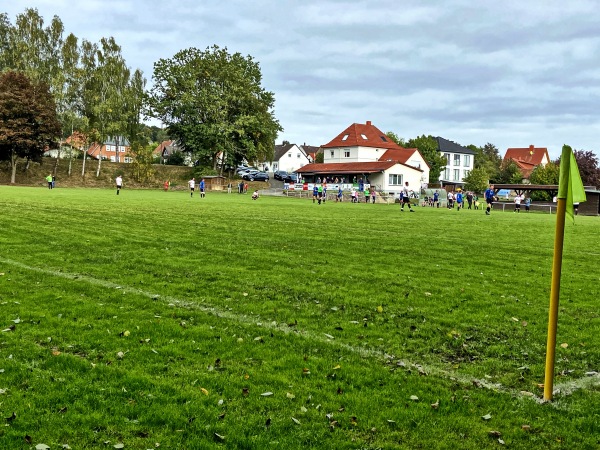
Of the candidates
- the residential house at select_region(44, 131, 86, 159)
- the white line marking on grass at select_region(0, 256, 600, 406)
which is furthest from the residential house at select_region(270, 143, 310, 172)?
the white line marking on grass at select_region(0, 256, 600, 406)

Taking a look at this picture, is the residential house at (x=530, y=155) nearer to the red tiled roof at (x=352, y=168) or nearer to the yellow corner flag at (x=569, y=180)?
the red tiled roof at (x=352, y=168)

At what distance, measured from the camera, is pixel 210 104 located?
6731 cm

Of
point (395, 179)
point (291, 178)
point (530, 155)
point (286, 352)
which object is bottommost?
point (286, 352)

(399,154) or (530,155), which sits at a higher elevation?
(530,155)

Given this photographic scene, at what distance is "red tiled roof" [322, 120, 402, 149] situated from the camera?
87188mm

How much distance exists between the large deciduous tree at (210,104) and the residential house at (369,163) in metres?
11.9

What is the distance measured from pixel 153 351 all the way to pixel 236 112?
6790 centimetres

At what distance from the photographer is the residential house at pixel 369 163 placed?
69.2 meters

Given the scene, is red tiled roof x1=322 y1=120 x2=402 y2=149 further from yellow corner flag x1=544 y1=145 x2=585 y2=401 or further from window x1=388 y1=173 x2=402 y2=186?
yellow corner flag x1=544 y1=145 x2=585 y2=401

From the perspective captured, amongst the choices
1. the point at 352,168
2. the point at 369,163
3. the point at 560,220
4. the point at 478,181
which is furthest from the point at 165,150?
the point at 560,220

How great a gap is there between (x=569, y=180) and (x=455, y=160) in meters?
104

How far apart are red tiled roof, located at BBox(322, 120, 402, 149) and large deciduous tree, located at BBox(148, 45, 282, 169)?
2056cm

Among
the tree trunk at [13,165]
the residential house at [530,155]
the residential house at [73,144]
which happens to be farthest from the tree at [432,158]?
the tree trunk at [13,165]

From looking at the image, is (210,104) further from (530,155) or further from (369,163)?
(530,155)
